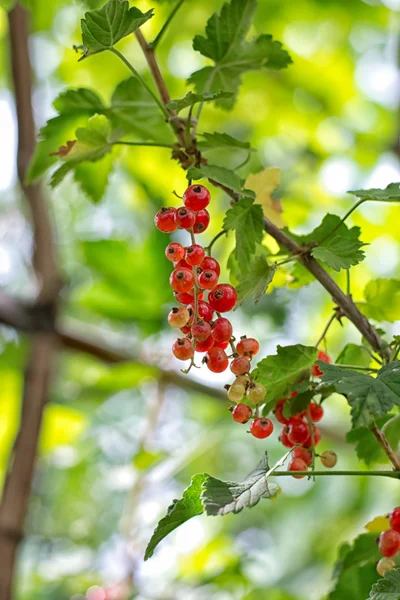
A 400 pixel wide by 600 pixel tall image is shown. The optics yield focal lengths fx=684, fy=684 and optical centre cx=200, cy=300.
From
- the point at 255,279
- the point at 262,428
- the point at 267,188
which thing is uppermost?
the point at 267,188

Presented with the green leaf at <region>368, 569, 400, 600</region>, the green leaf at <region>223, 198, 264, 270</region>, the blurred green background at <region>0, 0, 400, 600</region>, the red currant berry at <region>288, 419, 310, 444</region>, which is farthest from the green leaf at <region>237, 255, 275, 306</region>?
the blurred green background at <region>0, 0, 400, 600</region>

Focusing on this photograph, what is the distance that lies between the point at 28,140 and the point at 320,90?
72cm

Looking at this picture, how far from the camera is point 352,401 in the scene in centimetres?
43

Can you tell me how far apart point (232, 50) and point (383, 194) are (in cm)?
21

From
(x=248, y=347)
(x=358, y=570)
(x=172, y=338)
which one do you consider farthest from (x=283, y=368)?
(x=172, y=338)

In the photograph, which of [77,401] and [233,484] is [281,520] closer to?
[77,401]

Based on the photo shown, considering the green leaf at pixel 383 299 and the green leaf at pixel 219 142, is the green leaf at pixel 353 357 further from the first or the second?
the green leaf at pixel 219 142

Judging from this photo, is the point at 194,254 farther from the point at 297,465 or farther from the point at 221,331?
the point at 297,465

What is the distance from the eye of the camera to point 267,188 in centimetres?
60

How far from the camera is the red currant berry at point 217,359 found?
498 mm

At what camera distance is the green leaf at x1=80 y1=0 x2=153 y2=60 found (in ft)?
1.59

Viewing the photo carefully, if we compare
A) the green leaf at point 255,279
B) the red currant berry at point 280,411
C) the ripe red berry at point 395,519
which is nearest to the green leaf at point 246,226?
the green leaf at point 255,279

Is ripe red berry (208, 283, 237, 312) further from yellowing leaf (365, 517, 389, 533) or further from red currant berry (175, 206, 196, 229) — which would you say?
yellowing leaf (365, 517, 389, 533)

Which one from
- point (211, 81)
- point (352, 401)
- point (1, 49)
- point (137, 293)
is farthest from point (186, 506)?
point (1, 49)
